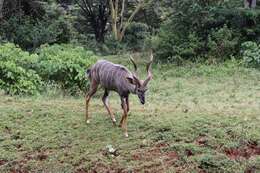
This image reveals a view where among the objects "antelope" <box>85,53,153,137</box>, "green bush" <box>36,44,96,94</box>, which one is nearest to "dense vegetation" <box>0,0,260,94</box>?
"green bush" <box>36,44,96,94</box>

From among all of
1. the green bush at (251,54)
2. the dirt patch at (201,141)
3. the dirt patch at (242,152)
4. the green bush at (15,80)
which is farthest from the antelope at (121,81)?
the green bush at (251,54)

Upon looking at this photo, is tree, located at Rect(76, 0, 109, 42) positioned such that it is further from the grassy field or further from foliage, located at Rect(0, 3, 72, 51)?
the grassy field

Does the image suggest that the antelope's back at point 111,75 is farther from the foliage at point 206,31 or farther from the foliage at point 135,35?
the foliage at point 135,35

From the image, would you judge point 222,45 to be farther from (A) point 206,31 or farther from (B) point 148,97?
(B) point 148,97

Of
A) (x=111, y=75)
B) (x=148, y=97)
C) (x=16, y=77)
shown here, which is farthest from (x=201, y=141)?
(x=16, y=77)

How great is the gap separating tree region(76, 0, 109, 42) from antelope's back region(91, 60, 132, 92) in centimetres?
1449

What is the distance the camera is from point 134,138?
22.9 feet

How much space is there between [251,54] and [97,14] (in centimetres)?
1013

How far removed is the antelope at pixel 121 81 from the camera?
6.66 metres

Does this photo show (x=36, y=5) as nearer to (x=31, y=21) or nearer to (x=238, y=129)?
(x=31, y=21)

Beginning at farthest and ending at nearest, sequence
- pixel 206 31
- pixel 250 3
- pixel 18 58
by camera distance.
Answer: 1. pixel 250 3
2. pixel 206 31
3. pixel 18 58

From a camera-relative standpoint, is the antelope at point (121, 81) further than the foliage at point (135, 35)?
No

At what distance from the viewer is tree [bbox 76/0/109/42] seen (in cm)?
2194

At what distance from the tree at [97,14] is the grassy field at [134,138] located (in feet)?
43.2
